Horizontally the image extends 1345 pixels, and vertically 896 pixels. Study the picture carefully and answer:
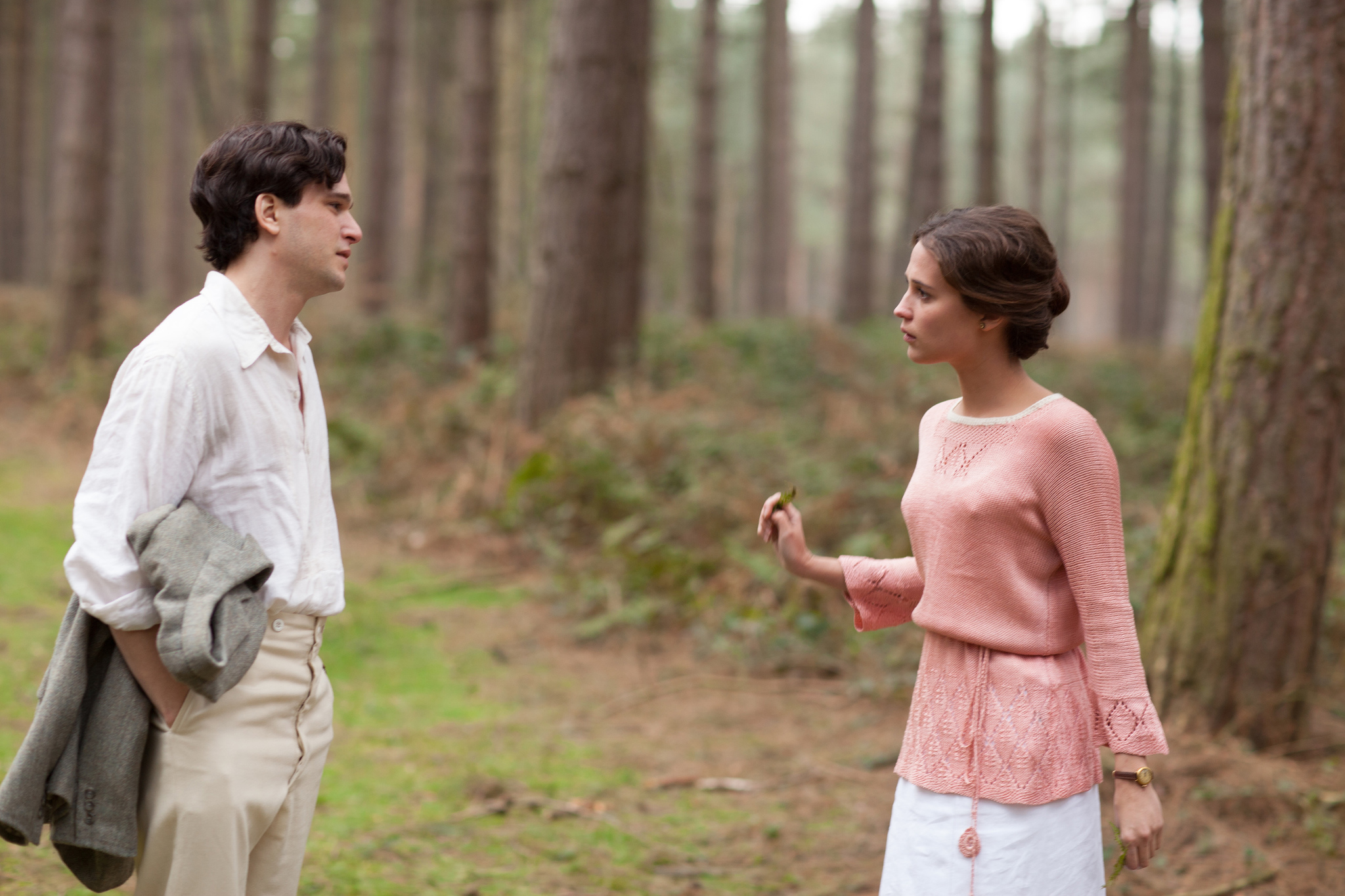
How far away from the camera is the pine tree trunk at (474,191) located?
13.6m

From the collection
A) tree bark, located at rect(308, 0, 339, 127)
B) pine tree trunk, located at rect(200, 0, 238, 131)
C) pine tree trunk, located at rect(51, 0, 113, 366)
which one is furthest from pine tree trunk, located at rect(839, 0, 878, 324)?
pine tree trunk, located at rect(51, 0, 113, 366)

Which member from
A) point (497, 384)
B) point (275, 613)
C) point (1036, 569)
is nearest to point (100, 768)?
point (275, 613)

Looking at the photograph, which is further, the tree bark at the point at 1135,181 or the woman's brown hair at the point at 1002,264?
the tree bark at the point at 1135,181

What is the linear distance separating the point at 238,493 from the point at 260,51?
50.2 ft

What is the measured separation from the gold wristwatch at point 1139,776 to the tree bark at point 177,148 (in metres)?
21.6

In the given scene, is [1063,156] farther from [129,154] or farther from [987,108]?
[129,154]

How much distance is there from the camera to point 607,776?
5.16 metres

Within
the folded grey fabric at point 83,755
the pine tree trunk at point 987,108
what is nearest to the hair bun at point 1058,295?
the folded grey fabric at point 83,755

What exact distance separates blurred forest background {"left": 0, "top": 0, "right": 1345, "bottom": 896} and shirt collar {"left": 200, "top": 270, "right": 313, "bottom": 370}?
95.8 inches

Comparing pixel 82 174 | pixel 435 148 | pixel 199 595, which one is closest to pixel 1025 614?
pixel 199 595

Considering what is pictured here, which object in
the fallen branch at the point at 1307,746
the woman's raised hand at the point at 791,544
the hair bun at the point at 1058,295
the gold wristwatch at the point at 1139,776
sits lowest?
the fallen branch at the point at 1307,746

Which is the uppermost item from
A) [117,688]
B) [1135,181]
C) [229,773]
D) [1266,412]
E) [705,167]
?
[1135,181]

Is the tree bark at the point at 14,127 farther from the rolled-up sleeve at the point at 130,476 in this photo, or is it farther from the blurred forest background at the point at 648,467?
the rolled-up sleeve at the point at 130,476

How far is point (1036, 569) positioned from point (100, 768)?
1.88 metres
